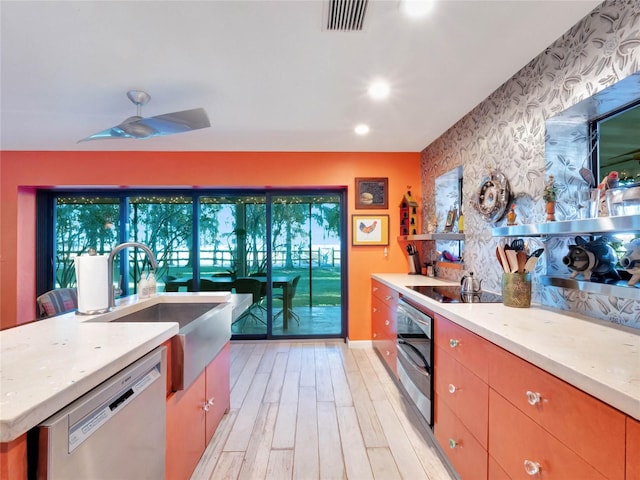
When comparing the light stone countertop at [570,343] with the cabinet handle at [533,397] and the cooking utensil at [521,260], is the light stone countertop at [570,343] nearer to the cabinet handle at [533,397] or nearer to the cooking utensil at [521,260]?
the cabinet handle at [533,397]

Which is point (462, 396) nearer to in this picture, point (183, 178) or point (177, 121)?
point (177, 121)

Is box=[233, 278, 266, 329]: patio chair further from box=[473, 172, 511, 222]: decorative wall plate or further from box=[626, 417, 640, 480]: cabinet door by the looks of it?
box=[626, 417, 640, 480]: cabinet door

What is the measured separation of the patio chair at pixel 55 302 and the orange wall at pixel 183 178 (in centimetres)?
167

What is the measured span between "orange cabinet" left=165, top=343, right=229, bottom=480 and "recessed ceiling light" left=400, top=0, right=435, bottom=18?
2.24 m

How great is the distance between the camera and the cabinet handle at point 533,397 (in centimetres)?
99

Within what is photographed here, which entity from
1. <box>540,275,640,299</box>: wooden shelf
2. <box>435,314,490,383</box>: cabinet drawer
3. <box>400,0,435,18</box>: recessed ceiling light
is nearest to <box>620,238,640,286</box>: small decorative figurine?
<box>540,275,640,299</box>: wooden shelf

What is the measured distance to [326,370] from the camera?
2.89 metres

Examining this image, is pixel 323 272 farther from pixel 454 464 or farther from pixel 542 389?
pixel 542 389

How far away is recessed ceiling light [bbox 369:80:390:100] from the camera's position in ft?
6.87

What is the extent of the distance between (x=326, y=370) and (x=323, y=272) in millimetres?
1387

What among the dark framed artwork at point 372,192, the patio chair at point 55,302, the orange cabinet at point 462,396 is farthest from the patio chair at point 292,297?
the orange cabinet at point 462,396

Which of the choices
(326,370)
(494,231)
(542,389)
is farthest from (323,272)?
(542,389)

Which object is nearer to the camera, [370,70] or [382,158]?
[370,70]

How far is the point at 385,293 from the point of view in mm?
3010
